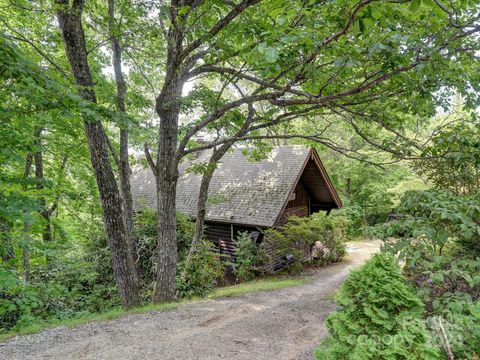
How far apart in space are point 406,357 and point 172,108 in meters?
5.49

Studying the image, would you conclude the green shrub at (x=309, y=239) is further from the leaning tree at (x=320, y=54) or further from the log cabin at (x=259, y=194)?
the leaning tree at (x=320, y=54)

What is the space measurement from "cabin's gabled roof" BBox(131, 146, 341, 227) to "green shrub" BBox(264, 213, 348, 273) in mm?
719

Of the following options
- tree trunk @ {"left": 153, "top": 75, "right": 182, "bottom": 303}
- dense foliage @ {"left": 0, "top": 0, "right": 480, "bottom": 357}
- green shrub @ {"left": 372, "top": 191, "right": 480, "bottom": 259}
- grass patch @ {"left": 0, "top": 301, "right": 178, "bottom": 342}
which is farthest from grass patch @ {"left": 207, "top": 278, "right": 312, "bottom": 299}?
green shrub @ {"left": 372, "top": 191, "right": 480, "bottom": 259}

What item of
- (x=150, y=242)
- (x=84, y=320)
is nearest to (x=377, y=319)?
(x=84, y=320)

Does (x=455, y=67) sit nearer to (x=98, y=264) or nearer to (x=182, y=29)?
A: (x=182, y=29)

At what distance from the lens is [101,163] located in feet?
18.4

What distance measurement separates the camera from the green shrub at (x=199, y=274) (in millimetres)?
7588

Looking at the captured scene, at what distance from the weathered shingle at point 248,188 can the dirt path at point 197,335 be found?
4170 mm

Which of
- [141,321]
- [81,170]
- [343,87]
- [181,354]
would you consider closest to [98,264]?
[81,170]

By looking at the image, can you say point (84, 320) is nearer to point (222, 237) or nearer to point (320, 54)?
point (320, 54)

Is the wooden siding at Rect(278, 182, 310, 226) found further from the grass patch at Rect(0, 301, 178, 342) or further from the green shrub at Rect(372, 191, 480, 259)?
the green shrub at Rect(372, 191, 480, 259)

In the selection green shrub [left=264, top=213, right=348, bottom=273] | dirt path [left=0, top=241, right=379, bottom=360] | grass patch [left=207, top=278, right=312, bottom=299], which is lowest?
grass patch [left=207, top=278, right=312, bottom=299]

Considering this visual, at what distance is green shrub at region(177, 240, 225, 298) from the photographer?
24.9 feet

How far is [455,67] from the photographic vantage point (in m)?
4.09
